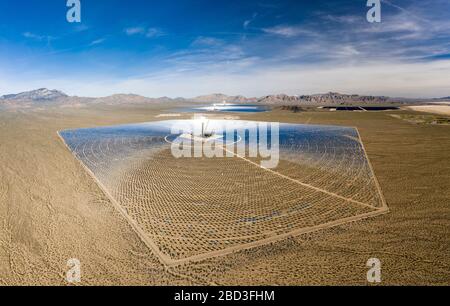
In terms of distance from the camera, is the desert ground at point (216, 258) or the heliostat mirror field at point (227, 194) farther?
the heliostat mirror field at point (227, 194)

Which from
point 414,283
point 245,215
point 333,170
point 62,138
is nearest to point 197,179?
point 245,215

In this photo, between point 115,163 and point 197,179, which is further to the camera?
point 115,163

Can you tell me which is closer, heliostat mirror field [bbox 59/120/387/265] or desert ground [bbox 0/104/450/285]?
desert ground [bbox 0/104/450/285]

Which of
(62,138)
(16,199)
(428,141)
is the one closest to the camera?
(16,199)

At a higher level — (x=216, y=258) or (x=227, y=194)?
(x=227, y=194)

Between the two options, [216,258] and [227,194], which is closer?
[216,258]

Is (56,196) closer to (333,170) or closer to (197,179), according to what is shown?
(197,179)
